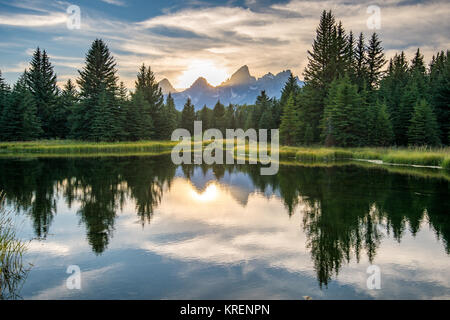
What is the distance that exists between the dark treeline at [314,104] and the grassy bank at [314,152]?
4.01m

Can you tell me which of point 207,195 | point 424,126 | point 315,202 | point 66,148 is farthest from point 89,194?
point 424,126

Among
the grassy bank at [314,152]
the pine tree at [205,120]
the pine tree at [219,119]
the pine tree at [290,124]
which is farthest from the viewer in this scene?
the pine tree at [219,119]

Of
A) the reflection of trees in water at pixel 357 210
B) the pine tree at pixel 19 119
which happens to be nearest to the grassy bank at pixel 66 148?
the pine tree at pixel 19 119

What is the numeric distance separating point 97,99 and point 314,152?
4249 centimetres

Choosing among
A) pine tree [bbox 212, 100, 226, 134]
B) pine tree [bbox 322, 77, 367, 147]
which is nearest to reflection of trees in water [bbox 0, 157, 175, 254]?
pine tree [bbox 322, 77, 367, 147]

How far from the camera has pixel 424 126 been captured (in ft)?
129

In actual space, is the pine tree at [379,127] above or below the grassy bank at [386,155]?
above

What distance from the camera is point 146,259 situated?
824 centimetres

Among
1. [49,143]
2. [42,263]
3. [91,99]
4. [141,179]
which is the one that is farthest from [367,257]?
[91,99]

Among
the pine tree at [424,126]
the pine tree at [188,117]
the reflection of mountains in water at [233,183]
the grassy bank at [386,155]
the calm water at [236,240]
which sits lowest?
the calm water at [236,240]

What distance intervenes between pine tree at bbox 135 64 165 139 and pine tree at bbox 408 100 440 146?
167ft

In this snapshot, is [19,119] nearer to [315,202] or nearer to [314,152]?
[314,152]

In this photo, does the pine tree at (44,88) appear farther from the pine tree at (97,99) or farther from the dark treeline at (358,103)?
the dark treeline at (358,103)

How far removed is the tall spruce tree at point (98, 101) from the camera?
5747 cm
